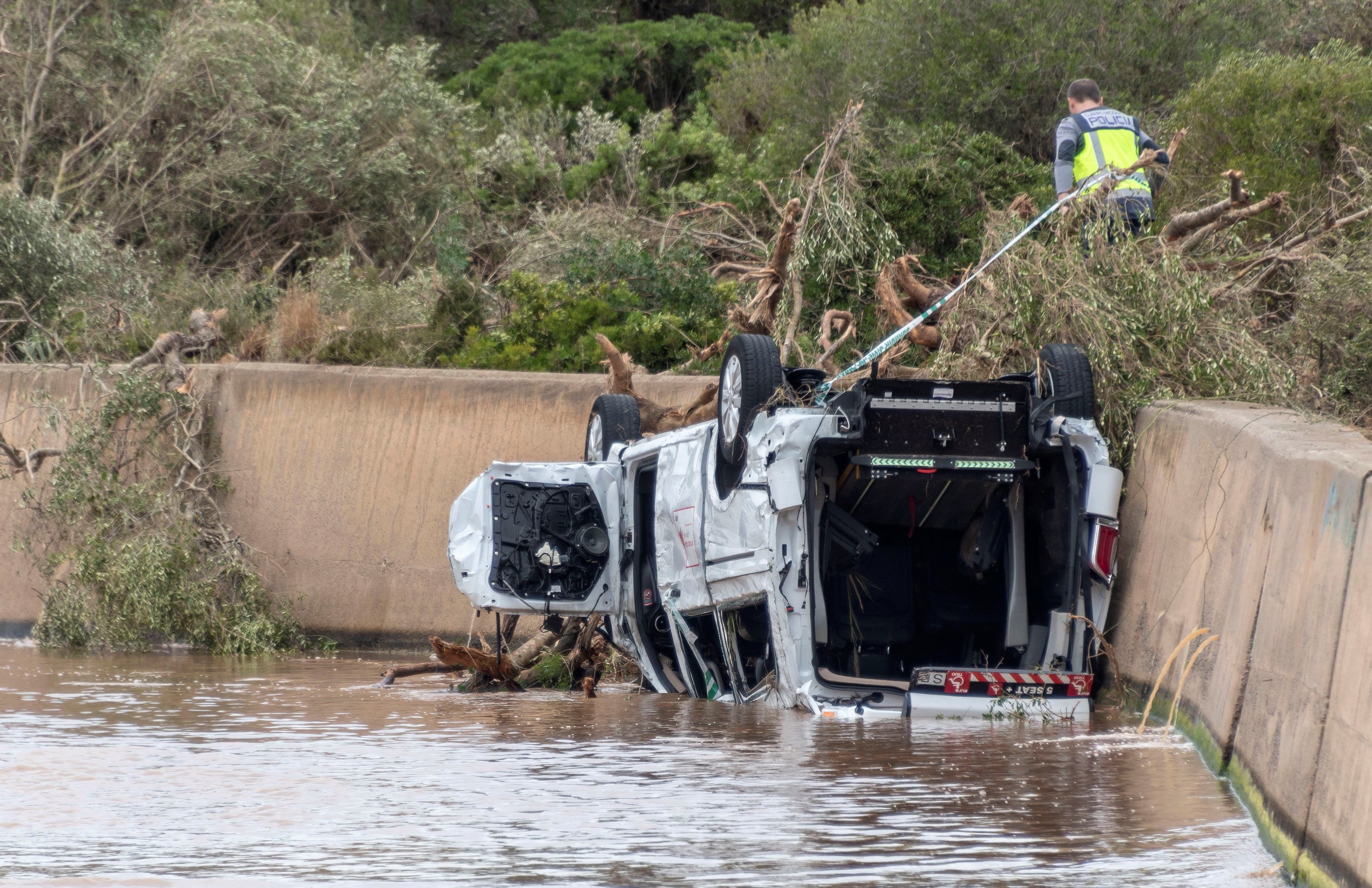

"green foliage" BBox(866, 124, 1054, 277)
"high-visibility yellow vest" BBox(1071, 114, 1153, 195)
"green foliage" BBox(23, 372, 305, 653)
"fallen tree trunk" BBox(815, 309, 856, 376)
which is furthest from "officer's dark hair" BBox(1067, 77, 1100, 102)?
"green foliage" BBox(23, 372, 305, 653)

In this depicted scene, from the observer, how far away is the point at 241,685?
11.8 m

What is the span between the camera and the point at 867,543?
8945 mm

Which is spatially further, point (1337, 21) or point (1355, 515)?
point (1337, 21)

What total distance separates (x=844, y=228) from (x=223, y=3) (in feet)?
41.3

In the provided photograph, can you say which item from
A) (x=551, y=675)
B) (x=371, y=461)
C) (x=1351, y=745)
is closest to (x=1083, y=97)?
(x=551, y=675)

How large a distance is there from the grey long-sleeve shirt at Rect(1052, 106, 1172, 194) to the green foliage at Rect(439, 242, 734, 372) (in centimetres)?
525

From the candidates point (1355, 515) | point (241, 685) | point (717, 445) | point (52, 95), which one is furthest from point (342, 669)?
point (52, 95)

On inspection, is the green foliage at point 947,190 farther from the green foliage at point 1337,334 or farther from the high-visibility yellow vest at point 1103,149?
the green foliage at point 1337,334

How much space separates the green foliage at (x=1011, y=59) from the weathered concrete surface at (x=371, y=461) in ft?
25.1

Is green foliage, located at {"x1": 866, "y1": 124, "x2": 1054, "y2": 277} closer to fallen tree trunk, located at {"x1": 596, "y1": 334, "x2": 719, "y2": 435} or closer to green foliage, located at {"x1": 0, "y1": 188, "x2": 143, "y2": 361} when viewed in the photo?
fallen tree trunk, located at {"x1": 596, "y1": 334, "x2": 719, "y2": 435}

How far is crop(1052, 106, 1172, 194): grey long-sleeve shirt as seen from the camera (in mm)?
11609

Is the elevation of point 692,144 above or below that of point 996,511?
above

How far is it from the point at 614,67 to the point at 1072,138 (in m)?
19.7

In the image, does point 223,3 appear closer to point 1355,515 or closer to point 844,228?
point 844,228
